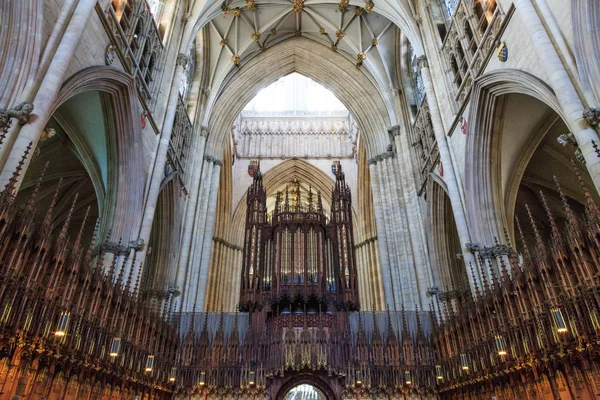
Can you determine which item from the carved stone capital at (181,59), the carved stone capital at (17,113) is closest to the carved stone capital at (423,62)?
the carved stone capital at (181,59)

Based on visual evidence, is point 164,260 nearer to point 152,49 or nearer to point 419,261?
point 152,49

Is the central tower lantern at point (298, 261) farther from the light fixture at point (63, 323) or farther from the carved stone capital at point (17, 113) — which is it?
the carved stone capital at point (17, 113)

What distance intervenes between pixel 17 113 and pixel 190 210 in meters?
10.9

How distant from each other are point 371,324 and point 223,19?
50.1 feet

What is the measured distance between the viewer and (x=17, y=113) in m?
6.44

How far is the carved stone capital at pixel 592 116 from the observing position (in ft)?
21.4

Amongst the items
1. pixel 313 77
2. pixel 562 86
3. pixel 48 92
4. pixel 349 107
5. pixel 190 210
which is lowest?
pixel 48 92

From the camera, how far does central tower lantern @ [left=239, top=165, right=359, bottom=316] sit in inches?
558

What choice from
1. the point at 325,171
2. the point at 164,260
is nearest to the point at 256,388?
the point at 164,260

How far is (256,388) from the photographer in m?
11.0

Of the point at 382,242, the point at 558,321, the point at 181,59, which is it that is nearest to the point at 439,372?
the point at 558,321

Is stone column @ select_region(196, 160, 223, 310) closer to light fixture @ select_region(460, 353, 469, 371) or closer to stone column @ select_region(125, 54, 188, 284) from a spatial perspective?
stone column @ select_region(125, 54, 188, 284)

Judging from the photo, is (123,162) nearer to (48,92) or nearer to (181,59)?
(48,92)

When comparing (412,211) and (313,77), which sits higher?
(313,77)
